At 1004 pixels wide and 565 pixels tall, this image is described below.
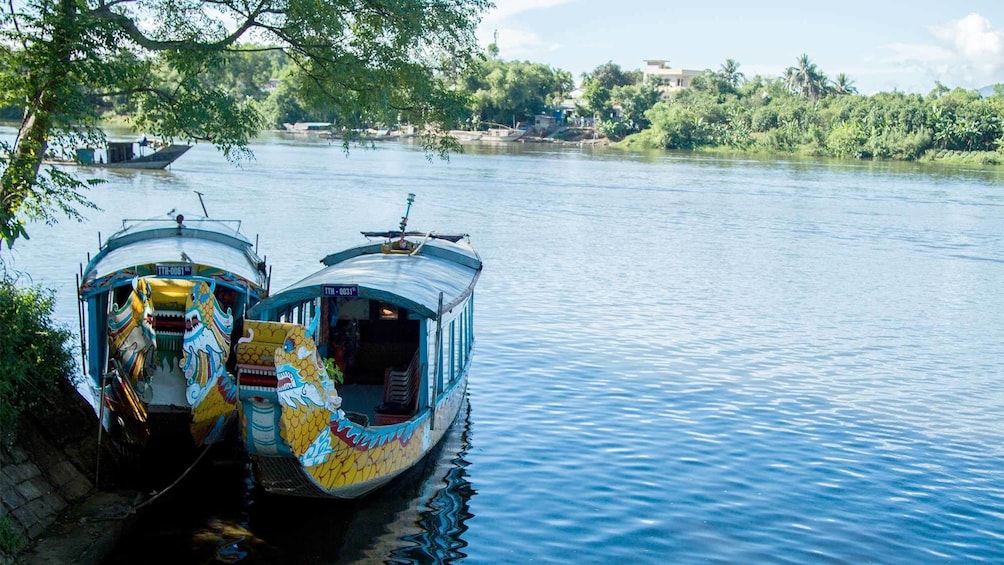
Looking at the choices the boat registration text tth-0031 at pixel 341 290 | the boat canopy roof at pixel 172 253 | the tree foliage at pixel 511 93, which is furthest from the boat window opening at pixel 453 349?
the tree foliage at pixel 511 93

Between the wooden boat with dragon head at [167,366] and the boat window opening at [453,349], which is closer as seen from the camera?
the wooden boat with dragon head at [167,366]

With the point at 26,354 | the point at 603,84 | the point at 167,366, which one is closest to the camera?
the point at 26,354

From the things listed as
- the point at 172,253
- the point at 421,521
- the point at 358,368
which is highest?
the point at 172,253

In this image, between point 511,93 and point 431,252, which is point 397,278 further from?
point 511,93

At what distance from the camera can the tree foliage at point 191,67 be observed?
11469 mm

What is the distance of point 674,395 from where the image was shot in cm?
1792

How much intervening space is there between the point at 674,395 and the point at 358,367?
611 cm

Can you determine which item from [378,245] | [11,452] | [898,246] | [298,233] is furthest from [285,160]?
[11,452]

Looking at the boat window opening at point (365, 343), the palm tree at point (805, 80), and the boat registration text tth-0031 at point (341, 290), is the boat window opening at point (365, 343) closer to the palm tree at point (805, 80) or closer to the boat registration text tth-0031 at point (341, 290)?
the boat registration text tth-0031 at point (341, 290)

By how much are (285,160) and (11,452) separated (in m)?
57.4

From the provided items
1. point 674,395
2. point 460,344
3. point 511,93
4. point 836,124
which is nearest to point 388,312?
point 460,344

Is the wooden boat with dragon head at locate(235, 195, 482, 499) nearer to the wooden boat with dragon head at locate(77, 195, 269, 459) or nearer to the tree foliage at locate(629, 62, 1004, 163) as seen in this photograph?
the wooden boat with dragon head at locate(77, 195, 269, 459)

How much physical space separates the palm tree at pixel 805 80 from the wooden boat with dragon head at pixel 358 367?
129m

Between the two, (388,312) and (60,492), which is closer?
(60,492)
